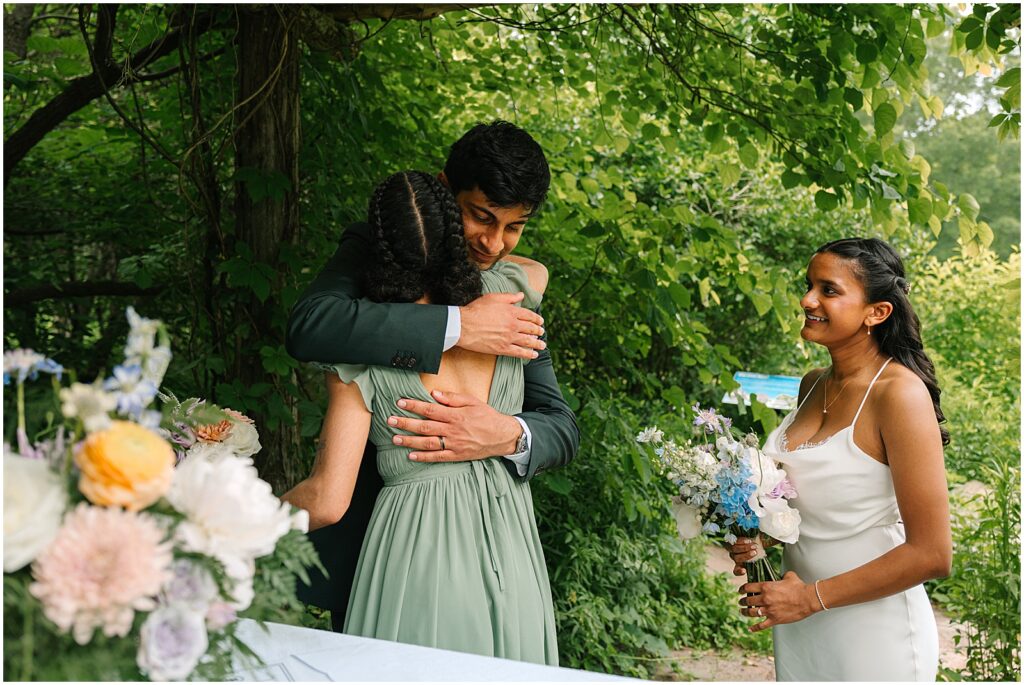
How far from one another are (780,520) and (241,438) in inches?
51.7

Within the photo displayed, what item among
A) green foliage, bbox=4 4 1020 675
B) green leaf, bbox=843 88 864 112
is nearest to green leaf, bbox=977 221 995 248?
green foliage, bbox=4 4 1020 675

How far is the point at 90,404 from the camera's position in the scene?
3.08 ft

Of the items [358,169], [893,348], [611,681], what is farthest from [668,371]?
[611,681]

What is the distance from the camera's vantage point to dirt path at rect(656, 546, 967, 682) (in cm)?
508

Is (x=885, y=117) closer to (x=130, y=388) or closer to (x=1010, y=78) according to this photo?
(x=1010, y=78)

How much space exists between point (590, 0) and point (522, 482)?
240 cm

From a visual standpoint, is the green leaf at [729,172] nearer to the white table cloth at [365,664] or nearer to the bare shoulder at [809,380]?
the bare shoulder at [809,380]

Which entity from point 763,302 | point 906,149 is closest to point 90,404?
point 906,149

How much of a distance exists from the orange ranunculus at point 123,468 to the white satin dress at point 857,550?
180 centimetres

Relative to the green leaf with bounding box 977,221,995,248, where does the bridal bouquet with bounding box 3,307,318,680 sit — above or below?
below

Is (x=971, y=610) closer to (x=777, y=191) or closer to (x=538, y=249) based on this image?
(x=538, y=249)

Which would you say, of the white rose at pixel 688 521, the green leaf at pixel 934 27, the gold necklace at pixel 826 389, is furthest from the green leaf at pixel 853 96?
the white rose at pixel 688 521

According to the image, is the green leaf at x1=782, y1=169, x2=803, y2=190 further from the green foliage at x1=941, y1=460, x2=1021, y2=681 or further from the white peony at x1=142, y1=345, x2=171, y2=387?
the white peony at x1=142, y1=345, x2=171, y2=387

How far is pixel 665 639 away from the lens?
5.40m
